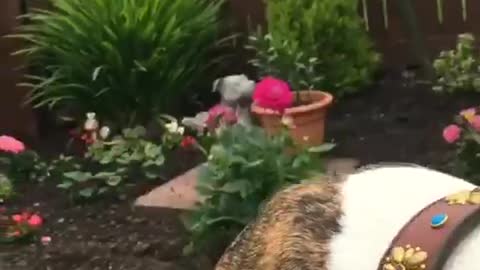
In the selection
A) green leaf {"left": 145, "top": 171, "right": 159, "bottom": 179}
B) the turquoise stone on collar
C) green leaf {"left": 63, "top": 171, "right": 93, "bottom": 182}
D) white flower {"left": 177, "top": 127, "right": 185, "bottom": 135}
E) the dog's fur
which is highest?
the turquoise stone on collar

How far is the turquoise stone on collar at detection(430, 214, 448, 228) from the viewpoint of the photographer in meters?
1.56

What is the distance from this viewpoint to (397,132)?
5.86 meters

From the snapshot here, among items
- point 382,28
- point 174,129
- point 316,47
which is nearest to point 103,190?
point 174,129

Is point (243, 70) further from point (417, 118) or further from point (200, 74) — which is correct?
point (417, 118)

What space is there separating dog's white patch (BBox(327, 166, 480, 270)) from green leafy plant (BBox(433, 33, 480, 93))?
15.3 ft

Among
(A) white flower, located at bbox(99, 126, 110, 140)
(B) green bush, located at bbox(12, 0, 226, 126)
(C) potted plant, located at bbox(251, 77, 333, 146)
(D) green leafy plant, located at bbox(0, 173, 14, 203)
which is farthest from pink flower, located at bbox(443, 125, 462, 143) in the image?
(B) green bush, located at bbox(12, 0, 226, 126)

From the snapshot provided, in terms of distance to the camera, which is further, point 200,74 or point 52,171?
point 200,74

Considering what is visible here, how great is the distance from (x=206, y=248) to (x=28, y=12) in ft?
11.1

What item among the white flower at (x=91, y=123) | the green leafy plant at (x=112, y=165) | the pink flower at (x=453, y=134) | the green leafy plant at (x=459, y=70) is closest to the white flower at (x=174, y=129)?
the green leafy plant at (x=112, y=165)

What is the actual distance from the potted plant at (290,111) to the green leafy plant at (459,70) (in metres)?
0.99

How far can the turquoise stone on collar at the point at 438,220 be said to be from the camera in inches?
61.4

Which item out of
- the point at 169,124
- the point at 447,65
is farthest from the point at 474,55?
the point at 169,124

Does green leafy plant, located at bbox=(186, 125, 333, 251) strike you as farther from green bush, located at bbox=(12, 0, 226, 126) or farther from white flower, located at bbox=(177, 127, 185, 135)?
green bush, located at bbox=(12, 0, 226, 126)

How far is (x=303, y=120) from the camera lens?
547cm
